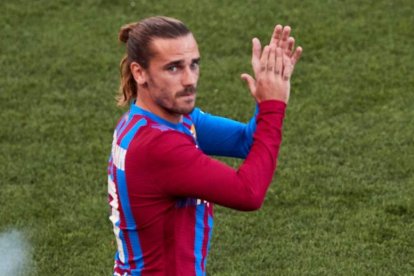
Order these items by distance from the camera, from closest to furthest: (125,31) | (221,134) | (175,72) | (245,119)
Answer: (175,72)
(125,31)
(221,134)
(245,119)

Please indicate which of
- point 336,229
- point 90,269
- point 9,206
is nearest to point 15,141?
point 9,206

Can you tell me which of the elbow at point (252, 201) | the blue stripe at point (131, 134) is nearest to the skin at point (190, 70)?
the blue stripe at point (131, 134)

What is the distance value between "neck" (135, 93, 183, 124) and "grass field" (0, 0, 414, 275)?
8.36 feet

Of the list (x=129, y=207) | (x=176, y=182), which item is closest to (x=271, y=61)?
(x=176, y=182)

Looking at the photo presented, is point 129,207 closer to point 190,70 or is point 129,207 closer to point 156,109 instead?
point 156,109

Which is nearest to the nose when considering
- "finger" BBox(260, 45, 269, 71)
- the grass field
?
"finger" BBox(260, 45, 269, 71)

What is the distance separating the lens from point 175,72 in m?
3.45

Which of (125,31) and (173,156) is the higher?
(125,31)

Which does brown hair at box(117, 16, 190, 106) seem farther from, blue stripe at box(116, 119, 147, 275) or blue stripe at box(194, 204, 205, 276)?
blue stripe at box(194, 204, 205, 276)

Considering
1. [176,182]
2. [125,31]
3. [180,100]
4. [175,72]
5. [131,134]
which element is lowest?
[176,182]

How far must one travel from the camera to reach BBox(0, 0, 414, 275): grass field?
20.4 feet

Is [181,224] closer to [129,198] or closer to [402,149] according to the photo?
[129,198]

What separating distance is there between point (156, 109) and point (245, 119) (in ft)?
15.1

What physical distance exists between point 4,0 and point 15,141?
3.75 metres
